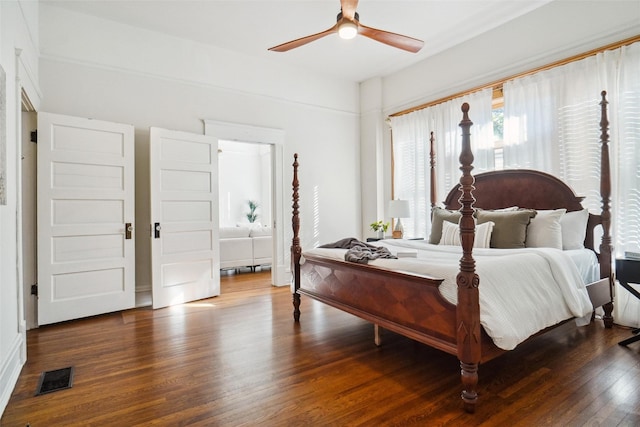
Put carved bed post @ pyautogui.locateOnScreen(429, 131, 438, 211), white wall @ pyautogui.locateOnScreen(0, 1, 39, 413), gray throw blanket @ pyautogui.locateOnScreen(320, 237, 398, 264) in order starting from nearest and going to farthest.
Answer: white wall @ pyautogui.locateOnScreen(0, 1, 39, 413) → gray throw blanket @ pyautogui.locateOnScreen(320, 237, 398, 264) → carved bed post @ pyautogui.locateOnScreen(429, 131, 438, 211)

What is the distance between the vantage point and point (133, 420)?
186cm

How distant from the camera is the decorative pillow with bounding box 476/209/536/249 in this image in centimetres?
317

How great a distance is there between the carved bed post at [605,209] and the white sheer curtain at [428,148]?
46.3 inches

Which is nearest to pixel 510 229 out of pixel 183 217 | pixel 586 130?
pixel 586 130

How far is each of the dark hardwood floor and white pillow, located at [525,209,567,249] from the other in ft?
2.59

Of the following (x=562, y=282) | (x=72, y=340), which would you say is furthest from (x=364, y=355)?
(x=72, y=340)

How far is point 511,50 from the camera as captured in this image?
4055mm

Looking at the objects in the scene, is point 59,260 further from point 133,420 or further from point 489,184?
point 489,184

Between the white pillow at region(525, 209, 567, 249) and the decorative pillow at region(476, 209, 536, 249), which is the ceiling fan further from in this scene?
the white pillow at region(525, 209, 567, 249)

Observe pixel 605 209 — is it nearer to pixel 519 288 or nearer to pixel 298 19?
pixel 519 288

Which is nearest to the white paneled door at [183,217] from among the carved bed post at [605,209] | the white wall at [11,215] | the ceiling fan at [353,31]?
the white wall at [11,215]

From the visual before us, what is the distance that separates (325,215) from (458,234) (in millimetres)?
2553

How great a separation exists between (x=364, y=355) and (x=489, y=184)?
102 inches

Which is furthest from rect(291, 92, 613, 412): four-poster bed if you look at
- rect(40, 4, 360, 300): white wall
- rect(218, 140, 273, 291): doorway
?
rect(218, 140, 273, 291): doorway
